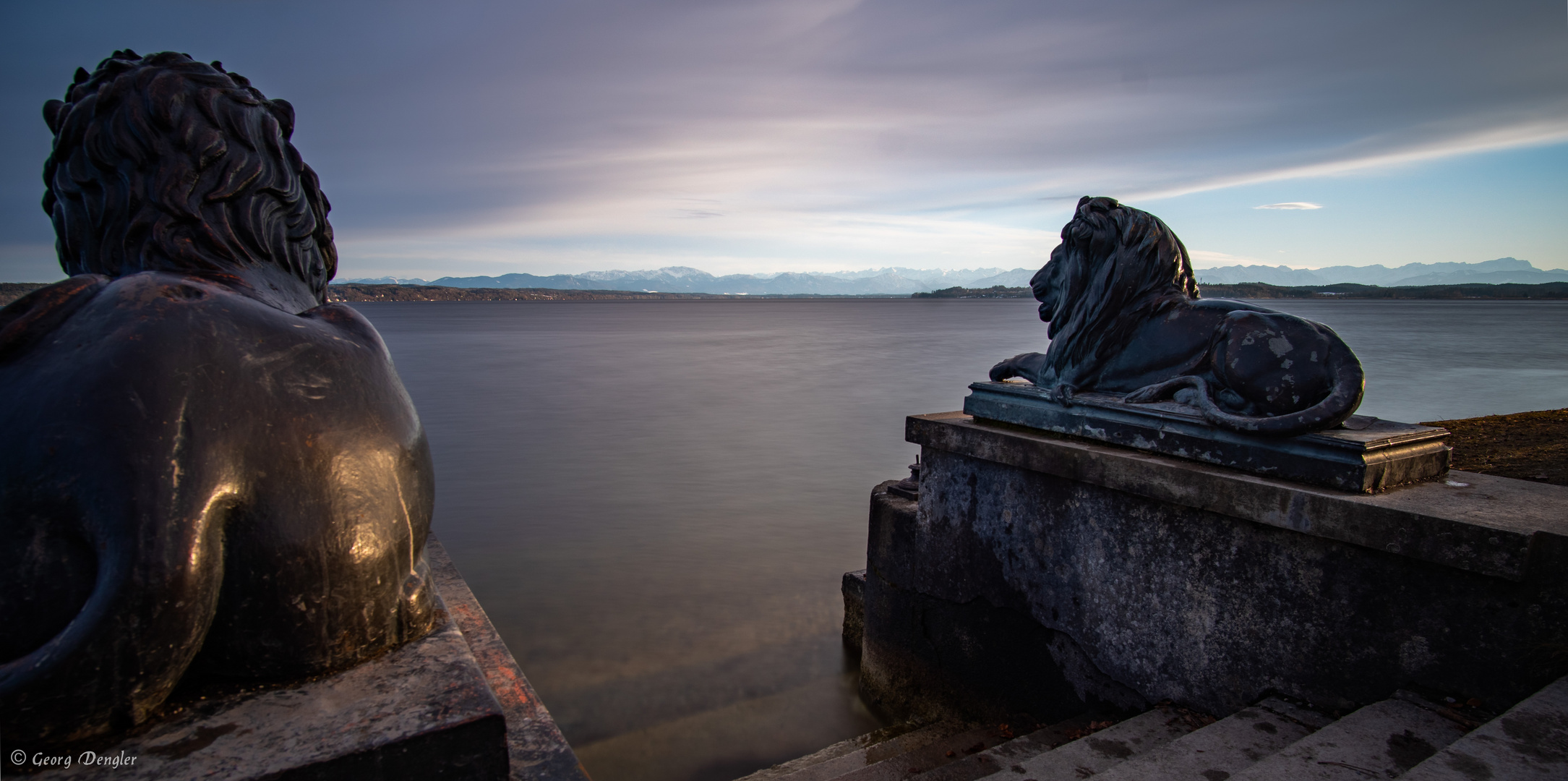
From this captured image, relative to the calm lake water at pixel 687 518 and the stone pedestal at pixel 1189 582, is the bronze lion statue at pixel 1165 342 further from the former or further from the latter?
the calm lake water at pixel 687 518

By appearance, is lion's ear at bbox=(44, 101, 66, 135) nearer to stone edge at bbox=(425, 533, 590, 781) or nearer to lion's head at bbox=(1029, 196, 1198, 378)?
stone edge at bbox=(425, 533, 590, 781)

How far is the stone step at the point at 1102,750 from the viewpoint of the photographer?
241 cm

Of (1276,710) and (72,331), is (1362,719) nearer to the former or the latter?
(1276,710)

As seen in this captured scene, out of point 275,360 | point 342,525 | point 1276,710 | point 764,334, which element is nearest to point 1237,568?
point 1276,710

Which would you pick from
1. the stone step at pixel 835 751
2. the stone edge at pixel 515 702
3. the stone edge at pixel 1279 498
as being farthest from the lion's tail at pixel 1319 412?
the stone edge at pixel 515 702

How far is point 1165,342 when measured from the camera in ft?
11.1

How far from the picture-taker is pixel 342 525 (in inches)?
65.9

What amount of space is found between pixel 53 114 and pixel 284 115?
49cm

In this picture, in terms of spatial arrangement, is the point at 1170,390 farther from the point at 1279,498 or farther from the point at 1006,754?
the point at 1006,754

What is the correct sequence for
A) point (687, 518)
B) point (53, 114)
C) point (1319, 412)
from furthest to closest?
point (687, 518) → point (1319, 412) → point (53, 114)

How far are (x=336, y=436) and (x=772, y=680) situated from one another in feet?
11.3

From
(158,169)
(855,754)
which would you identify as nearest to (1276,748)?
(855,754)

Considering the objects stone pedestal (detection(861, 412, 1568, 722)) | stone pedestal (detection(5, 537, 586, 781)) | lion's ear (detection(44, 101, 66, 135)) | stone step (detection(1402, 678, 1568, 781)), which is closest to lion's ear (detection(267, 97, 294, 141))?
lion's ear (detection(44, 101, 66, 135))

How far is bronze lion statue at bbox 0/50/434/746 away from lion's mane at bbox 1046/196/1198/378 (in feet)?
8.94
